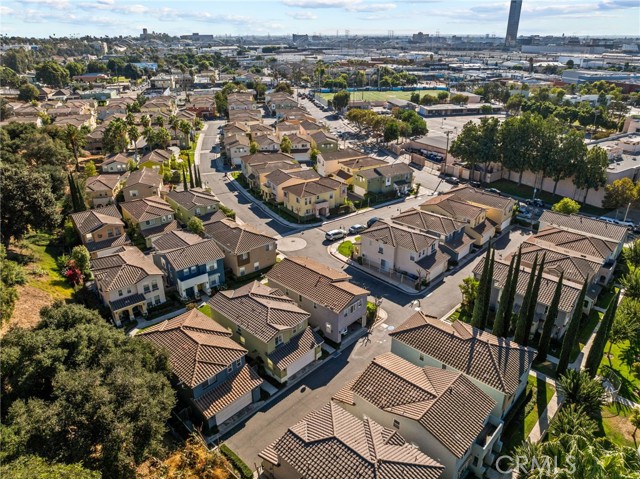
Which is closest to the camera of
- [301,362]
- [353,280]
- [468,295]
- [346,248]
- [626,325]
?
[301,362]

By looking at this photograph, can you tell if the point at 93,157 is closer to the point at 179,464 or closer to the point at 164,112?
the point at 164,112

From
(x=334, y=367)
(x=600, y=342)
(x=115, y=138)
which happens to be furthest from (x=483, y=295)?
(x=115, y=138)

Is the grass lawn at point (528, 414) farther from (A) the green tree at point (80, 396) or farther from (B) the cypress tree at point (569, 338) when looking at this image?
(A) the green tree at point (80, 396)

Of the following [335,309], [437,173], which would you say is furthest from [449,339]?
[437,173]

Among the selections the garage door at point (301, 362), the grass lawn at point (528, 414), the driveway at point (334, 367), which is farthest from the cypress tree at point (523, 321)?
the garage door at point (301, 362)

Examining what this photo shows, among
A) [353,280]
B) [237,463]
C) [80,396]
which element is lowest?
[353,280]

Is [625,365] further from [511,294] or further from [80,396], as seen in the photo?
[80,396]
